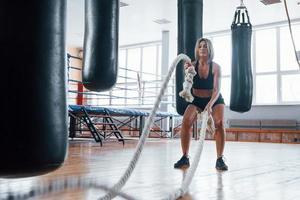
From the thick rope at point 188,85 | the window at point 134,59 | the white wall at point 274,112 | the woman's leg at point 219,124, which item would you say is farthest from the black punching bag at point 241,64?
the window at point 134,59

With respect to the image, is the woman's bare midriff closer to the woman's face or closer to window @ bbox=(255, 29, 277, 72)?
the woman's face

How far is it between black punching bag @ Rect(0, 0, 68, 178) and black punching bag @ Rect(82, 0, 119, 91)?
0.89ft

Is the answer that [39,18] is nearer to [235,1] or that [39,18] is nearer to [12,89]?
[12,89]

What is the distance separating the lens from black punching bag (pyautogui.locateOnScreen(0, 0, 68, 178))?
38 centimetres

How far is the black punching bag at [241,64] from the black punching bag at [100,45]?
Answer: 4.64 feet

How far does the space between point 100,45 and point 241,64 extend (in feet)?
5.26

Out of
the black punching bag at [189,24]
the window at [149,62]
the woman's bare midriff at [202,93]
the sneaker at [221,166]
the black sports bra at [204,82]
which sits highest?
the window at [149,62]

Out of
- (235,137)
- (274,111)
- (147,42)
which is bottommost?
(235,137)

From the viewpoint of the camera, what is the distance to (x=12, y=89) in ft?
1.27

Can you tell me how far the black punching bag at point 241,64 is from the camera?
2.07 metres

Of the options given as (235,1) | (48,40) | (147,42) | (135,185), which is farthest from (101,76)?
(147,42)

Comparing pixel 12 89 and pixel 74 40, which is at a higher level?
pixel 74 40

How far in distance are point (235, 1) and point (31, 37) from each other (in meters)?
7.56

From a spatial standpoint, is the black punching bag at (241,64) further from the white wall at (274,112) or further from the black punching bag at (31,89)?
the white wall at (274,112)
